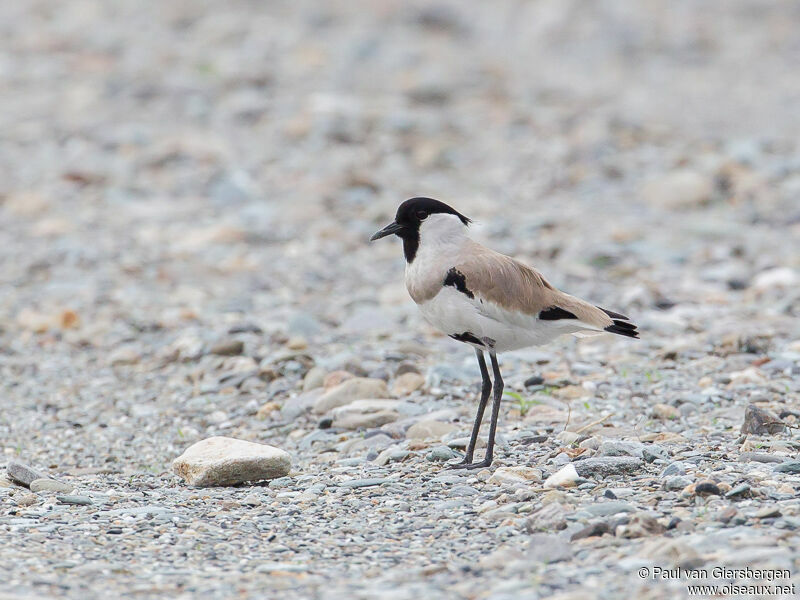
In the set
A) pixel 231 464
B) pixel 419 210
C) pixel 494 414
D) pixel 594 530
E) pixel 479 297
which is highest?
pixel 419 210

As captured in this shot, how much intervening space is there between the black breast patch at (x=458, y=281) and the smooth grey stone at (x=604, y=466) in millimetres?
1049

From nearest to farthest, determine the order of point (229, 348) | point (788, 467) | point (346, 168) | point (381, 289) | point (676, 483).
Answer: point (676, 483)
point (788, 467)
point (229, 348)
point (381, 289)
point (346, 168)

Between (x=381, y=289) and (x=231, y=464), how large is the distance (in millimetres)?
4978

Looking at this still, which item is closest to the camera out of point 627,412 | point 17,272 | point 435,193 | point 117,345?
point 627,412

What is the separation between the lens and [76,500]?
19.0ft

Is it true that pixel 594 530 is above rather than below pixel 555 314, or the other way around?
below

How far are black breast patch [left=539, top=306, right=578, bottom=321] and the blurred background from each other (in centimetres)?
243

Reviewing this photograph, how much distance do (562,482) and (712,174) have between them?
8.97 meters

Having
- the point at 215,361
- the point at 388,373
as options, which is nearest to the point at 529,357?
the point at 388,373

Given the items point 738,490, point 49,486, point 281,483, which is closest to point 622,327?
point 738,490

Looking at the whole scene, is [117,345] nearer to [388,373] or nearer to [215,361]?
[215,361]

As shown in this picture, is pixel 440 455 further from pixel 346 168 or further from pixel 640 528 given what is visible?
pixel 346 168

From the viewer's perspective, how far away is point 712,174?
44.9 feet

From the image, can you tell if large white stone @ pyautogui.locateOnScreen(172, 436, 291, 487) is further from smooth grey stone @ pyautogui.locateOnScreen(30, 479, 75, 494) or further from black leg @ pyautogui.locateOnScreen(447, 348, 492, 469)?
black leg @ pyautogui.locateOnScreen(447, 348, 492, 469)
